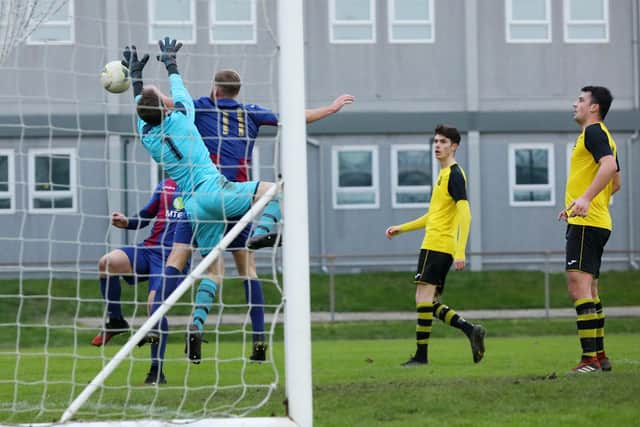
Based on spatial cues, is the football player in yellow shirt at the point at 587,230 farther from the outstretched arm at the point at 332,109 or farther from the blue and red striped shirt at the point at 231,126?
the blue and red striped shirt at the point at 231,126

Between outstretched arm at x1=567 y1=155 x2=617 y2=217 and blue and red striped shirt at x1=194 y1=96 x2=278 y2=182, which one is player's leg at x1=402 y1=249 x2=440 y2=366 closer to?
blue and red striped shirt at x1=194 y1=96 x2=278 y2=182

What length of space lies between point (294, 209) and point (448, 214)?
441 centimetres

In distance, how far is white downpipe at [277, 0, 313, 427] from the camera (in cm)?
598

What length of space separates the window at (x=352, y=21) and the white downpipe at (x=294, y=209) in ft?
76.1

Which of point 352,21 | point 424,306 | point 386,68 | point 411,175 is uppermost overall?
point 352,21

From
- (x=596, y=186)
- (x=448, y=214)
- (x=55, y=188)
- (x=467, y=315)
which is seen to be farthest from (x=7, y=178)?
(x=596, y=186)

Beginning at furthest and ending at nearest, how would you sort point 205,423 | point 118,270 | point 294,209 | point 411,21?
point 411,21
point 118,270
point 294,209
point 205,423

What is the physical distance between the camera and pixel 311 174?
2895 cm

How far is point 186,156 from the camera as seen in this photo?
26.8 feet

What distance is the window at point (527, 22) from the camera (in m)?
29.9

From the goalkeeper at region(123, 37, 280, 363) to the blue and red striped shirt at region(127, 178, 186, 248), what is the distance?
0.72 metres

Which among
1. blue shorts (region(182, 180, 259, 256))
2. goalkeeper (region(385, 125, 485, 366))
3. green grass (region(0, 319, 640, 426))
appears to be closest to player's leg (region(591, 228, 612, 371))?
green grass (region(0, 319, 640, 426))

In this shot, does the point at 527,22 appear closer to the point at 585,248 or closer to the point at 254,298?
the point at 585,248

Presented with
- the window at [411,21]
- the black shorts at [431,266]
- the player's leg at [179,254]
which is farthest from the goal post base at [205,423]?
the window at [411,21]
